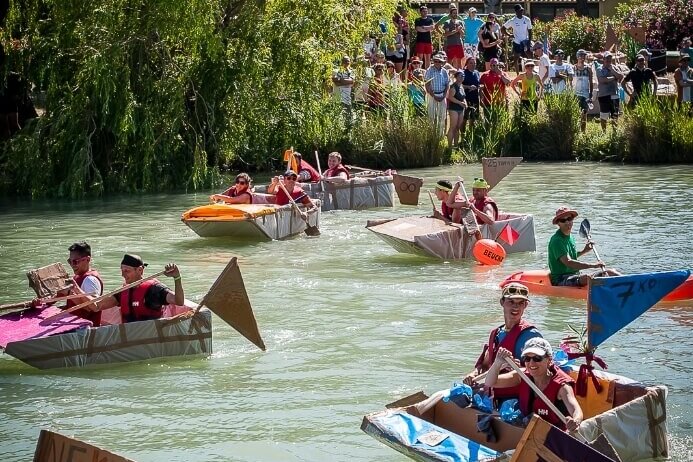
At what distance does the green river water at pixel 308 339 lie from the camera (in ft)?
37.6

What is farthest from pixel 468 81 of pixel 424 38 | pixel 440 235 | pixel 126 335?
A: pixel 126 335

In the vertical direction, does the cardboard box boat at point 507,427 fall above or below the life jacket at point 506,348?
below

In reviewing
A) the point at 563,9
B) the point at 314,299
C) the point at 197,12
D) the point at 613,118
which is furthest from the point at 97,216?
the point at 563,9

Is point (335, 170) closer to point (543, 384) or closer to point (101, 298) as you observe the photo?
point (101, 298)

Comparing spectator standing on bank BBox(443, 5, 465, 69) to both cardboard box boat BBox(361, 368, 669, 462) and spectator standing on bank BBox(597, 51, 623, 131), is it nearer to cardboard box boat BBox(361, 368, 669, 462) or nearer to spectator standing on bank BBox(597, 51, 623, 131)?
spectator standing on bank BBox(597, 51, 623, 131)

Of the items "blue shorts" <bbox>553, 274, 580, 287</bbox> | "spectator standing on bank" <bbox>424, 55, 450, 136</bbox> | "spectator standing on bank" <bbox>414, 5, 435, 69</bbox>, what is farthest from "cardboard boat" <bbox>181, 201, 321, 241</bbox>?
"spectator standing on bank" <bbox>414, 5, 435, 69</bbox>

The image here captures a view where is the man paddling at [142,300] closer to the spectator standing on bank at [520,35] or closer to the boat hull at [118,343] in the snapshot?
the boat hull at [118,343]

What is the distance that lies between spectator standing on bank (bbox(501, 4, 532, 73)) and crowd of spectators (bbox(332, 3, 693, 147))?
57.4 inches

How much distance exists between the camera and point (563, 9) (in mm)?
46531

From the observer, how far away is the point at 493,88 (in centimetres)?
3114

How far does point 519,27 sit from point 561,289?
20.6 m

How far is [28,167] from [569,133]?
1315 centimetres

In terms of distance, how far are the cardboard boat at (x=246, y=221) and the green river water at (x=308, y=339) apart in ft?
0.82

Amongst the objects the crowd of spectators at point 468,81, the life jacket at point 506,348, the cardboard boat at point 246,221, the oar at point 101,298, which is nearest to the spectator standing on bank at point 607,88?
the crowd of spectators at point 468,81
